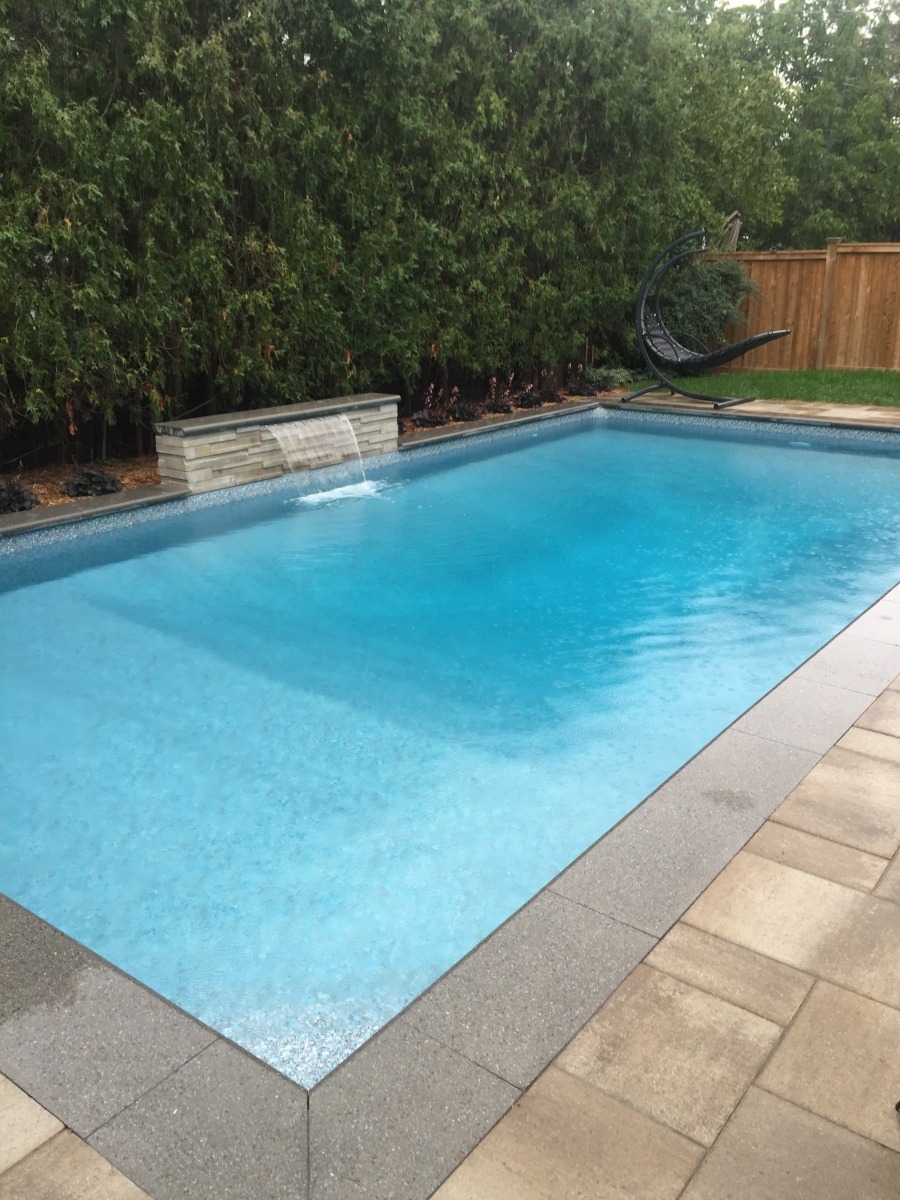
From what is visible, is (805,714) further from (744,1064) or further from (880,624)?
(744,1064)

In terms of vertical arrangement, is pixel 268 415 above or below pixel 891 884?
above

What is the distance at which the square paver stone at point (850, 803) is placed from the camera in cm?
310

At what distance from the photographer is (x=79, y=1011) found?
7.87 feet

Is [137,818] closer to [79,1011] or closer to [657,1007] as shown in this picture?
[79,1011]

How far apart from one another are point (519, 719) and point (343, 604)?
193 centimetres

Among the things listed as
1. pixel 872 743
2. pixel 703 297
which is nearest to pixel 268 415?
pixel 872 743

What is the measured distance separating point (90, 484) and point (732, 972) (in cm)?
658

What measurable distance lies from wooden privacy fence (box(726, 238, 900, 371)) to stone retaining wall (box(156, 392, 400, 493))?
25.9 ft

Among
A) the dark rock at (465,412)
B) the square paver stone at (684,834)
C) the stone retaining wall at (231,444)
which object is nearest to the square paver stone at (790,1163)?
the square paver stone at (684,834)

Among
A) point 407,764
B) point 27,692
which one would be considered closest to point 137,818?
point 407,764

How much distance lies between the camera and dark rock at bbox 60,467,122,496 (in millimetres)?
7641

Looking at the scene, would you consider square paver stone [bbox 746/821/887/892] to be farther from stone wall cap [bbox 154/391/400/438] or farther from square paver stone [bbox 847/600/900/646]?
stone wall cap [bbox 154/391/400/438]

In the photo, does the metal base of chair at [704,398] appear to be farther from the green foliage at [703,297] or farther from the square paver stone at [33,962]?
the square paver stone at [33,962]

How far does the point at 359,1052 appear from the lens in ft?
7.48
